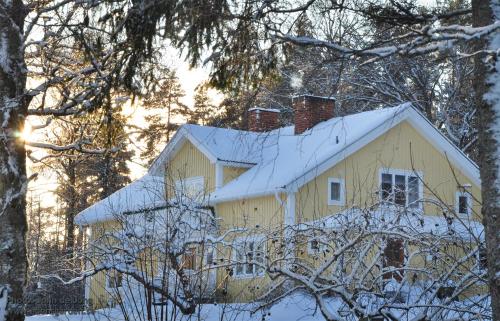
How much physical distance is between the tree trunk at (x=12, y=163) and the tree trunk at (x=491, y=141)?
650cm

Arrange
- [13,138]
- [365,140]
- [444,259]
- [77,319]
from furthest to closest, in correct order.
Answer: [365,140] < [77,319] < [13,138] < [444,259]

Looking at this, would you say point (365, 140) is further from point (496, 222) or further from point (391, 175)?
point (496, 222)

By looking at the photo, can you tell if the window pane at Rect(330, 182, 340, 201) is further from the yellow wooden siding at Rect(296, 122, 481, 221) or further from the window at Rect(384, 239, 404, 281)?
the window at Rect(384, 239, 404, 281)

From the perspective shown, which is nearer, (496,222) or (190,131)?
(496,222)

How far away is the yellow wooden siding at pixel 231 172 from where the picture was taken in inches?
946

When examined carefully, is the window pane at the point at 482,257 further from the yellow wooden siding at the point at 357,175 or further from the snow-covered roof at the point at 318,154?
the yellow wooden siding at the point at 357,175

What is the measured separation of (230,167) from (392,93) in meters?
10.0

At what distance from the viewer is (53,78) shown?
11812 millimetres

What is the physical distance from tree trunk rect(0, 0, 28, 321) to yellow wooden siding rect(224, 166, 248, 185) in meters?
13.2

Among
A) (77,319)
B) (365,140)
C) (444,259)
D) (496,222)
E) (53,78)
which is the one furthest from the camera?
(365,140)

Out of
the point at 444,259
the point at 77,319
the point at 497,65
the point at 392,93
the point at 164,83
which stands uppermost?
the point at 392,93

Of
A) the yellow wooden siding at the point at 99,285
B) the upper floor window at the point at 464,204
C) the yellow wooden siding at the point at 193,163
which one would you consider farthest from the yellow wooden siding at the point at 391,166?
the yellow wooden siding at the point at 99,285

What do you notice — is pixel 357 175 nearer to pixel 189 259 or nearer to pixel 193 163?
pixel 193 163

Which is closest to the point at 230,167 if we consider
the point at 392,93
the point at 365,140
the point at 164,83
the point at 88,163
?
the point at 365,140
